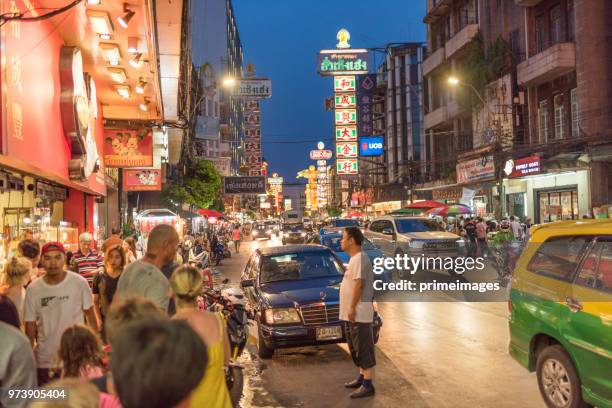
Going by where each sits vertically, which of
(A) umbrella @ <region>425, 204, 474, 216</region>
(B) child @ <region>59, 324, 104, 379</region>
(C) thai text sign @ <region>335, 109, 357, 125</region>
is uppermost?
(C) thai text sign @ <region>335, 109, 357, 125</region>

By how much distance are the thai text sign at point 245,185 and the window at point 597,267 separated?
166ft

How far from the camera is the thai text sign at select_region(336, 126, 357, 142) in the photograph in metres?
51.5

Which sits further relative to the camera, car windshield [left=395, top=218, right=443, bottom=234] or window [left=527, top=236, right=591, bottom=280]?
car windshield [left=395, top=218, right=443, bottom=234]

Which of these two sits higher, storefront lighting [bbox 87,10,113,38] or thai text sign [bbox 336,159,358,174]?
thai text sign [bbox 336,159,358,174]

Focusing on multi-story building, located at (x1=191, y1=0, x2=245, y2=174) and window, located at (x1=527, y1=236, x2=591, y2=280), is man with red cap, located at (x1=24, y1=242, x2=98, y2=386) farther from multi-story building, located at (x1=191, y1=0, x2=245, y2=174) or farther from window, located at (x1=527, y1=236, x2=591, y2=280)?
multi-story building, located at (x1=191, y1=0, x2=245, y2=174)

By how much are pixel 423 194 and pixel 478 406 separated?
50241mm

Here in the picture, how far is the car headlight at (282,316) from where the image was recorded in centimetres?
859

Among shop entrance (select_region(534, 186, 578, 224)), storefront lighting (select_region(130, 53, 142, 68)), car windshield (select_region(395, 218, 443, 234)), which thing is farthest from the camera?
shop entrance (select_region(534, 186, 578, 224))

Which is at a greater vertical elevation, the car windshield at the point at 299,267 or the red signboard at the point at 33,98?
the red signboard at the point at 33,98

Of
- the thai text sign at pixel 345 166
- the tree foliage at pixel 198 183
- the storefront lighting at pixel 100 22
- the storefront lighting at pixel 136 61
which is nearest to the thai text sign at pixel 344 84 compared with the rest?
the thai text sign at pixel 345 166

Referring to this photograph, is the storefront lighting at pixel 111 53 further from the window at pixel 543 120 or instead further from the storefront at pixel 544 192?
the window at pixel 543 120

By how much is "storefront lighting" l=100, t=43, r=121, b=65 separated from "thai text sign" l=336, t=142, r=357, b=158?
39954 millimetres

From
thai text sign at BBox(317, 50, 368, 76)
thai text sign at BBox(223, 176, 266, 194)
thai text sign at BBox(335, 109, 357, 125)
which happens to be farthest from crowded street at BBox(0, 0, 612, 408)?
thai text sign at BBox(223, 176, 266, 194)

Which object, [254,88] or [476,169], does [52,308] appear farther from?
[254,88]
